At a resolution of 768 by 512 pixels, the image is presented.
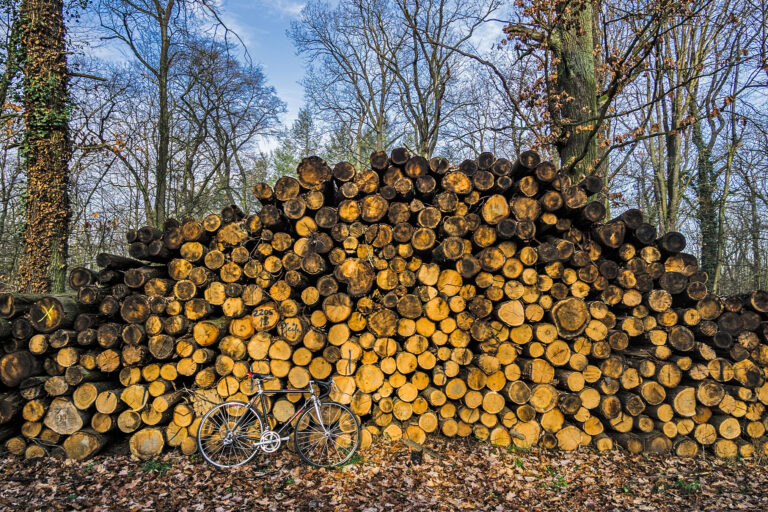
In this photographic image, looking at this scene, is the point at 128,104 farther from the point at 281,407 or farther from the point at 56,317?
the point at 281,407

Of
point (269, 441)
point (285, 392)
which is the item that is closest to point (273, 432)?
point (269, 441)

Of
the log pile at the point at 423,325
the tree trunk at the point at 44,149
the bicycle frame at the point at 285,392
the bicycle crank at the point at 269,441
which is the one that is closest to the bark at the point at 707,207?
the log pile at the point at 423,325

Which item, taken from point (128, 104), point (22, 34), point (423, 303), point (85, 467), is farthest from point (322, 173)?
point (128, 104)

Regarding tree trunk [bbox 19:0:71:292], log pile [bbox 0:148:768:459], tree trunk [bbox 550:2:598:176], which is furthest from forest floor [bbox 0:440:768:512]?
tree trunk [bbox 550:2:598:176]

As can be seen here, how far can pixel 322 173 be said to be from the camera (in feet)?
15.2

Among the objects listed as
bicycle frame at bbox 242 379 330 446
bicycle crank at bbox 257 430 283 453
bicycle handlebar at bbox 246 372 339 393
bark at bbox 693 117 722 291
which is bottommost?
bicycle crank at bbox 257 430 283 453

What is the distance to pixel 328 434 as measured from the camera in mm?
4285

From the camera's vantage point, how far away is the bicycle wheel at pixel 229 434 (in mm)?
4270

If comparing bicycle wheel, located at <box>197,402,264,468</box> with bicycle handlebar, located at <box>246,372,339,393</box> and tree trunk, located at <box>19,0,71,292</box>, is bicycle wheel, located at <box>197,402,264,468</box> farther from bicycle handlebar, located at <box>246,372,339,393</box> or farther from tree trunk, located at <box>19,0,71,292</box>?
tree trunk, located at <box>19,0,71,292</box>

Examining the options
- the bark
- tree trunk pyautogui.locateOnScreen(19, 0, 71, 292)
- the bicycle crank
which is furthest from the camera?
the bark

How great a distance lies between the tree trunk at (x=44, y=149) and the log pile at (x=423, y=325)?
2930 mm

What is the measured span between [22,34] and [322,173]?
21.8ft

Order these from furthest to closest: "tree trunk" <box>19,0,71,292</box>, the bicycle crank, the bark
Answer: the bark < "tree trunk" <box>19,0,71,292</box> < the bicycle crank

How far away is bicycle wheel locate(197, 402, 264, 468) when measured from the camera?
4270mm
